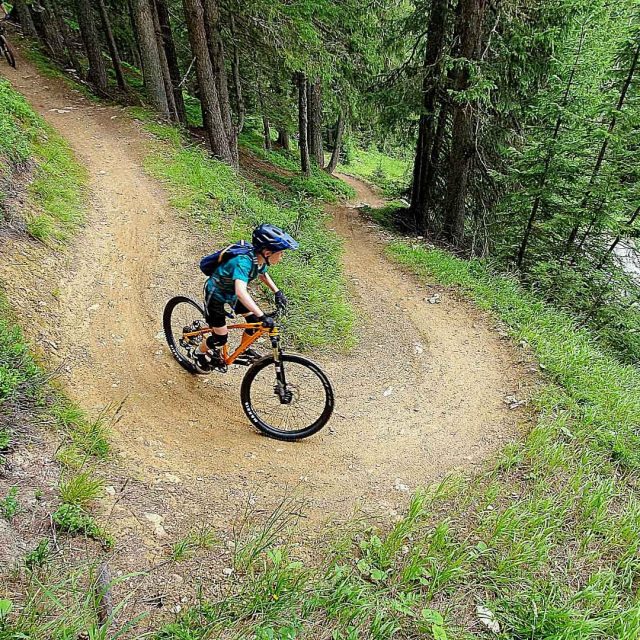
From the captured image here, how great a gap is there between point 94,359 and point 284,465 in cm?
294

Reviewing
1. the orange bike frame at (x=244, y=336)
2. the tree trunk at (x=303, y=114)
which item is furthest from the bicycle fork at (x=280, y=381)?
the tree trunk at (x=303, y=114)

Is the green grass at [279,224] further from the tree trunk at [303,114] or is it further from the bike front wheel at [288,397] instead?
the tree trunk at [303,114]

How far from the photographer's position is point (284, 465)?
497 cm

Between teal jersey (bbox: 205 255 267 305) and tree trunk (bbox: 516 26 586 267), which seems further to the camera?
tree trunk (bbox: 516 26 586 267)

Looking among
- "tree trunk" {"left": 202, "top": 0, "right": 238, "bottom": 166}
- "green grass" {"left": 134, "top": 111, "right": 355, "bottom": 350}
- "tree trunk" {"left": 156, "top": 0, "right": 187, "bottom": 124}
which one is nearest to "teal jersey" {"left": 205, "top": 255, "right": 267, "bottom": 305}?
"green grass" {"left": 134, "top": 111, "right": 355, "bottom": 350}

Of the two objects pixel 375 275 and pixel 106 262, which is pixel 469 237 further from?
pixel 106 262

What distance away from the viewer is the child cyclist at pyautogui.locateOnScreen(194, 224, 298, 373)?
4707 mm

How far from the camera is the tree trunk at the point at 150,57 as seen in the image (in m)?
13.1

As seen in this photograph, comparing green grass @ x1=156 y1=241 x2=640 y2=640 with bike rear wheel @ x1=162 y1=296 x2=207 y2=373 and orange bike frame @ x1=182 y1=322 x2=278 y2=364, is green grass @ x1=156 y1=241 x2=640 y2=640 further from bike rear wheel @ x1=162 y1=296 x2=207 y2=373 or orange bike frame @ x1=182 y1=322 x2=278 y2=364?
bike rear wheel @ x1=162 y1=296 x2=207 y2=373

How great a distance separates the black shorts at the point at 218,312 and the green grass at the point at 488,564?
2.42m

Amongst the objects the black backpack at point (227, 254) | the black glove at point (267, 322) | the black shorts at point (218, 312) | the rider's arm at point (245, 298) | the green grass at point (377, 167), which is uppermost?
the black backpack at point (227, 254)

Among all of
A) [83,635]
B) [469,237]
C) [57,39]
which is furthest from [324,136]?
[83,635]

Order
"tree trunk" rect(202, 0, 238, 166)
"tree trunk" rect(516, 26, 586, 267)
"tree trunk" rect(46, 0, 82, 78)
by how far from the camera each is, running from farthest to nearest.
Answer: "tree trunk" rect(46, 0, 82, 78) → "tree trunk" rect(202, 0, 238, 166) → "tree trunk" rect(516, 26, 586, 267)

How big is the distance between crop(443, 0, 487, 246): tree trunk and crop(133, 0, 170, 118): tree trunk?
8844 millimetres
